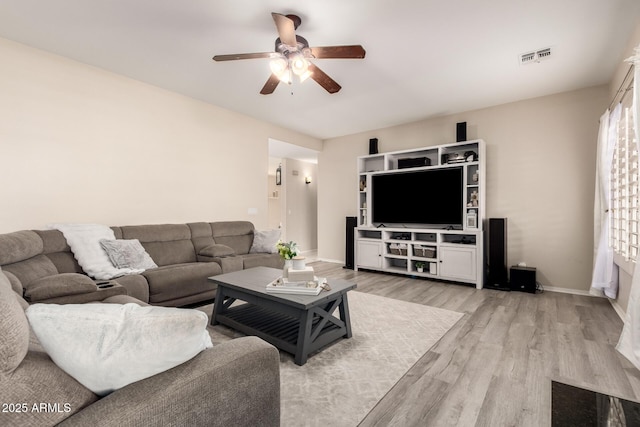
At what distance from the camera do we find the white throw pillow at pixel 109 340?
82cm

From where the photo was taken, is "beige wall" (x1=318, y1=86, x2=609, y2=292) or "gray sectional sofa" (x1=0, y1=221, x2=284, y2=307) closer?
"gray sectional sofa" (x1=0, y1=221, x2=284, y2=307)

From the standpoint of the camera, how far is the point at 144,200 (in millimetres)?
3791

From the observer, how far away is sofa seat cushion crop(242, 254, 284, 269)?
382 cm

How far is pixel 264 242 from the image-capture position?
14.6 feet

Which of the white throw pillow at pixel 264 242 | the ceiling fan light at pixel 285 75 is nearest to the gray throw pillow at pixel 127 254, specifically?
the white throw pillow at pixel 264 242

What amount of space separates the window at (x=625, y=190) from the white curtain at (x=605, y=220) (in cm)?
6

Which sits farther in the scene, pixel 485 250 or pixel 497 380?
pixel 485 250

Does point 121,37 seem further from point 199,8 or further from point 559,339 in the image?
point 559,339

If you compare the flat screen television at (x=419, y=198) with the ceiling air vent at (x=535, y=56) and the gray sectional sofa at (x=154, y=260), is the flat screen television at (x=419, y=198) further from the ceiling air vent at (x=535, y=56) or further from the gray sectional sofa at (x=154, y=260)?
the gray sectional sofa at (x=154, y=260)

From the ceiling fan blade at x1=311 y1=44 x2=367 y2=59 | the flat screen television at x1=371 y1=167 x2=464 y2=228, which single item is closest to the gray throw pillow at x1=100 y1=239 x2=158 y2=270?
the ceiling fan blade at x1=311 y1=44 x2=367 y2=59

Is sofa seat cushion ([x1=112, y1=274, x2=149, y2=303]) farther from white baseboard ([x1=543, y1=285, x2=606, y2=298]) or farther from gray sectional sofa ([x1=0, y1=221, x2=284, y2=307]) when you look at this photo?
white baseboard ([x1=543, y1=285, x2=606, y2=298])

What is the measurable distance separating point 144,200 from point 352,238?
136 inches

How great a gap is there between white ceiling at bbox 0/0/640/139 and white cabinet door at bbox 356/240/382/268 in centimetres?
247

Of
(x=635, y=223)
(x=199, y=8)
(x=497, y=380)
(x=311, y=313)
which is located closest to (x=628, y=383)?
(x=497, y=380)
